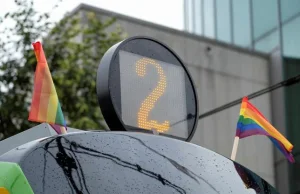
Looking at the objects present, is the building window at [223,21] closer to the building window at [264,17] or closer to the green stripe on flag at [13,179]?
the building window at [264,17]

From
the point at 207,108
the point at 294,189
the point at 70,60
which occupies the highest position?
the point at 70,60

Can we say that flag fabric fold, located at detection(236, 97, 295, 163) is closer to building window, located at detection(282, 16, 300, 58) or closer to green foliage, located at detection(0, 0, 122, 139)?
green foliage, located at detection(0, 0, 122, 139)

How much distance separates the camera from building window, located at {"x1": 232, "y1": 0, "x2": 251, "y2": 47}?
2677 cm

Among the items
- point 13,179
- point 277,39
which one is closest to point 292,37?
point 277,39

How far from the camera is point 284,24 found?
24.8m

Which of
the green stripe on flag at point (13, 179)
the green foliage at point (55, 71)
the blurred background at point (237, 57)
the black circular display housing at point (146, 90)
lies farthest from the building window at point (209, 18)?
the green stripe on flag at point (13, 179)

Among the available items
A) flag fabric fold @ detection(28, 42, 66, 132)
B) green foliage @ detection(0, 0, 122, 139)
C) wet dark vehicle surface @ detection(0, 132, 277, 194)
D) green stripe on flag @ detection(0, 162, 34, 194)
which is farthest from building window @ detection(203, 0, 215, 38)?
green stripe on flag @ detection(0, 162, 34, 194)

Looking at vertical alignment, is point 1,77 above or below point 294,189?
above

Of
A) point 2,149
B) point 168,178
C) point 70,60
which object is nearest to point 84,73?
point 70,60

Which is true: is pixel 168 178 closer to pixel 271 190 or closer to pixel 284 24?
pixel 271 190

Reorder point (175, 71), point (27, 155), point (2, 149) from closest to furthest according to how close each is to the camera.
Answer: point (27, 155)
point (175, 71)
point (2, 149)

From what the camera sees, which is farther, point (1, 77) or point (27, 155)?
point (1, 77)

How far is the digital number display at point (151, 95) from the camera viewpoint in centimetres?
420

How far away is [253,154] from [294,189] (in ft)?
6.03
